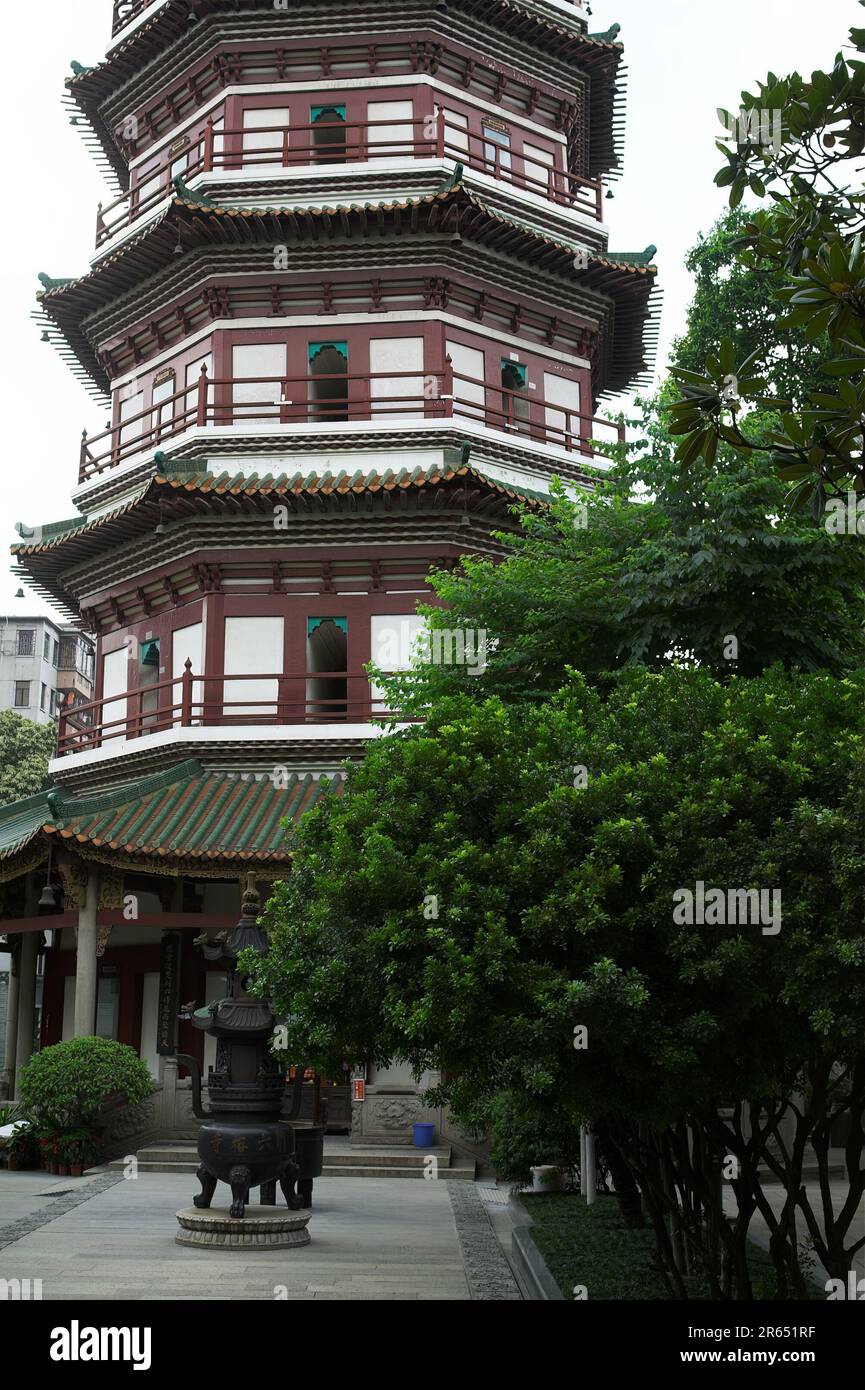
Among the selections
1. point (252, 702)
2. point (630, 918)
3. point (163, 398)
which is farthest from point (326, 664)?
point (630, 918)

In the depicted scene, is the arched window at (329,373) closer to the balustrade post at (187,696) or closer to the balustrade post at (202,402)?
the balustrade post at (202,402)

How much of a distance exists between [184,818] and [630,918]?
43.5 ft

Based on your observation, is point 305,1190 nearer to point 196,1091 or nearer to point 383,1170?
point 196,1091

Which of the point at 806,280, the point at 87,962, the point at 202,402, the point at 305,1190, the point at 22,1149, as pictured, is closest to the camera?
the point at 806,280

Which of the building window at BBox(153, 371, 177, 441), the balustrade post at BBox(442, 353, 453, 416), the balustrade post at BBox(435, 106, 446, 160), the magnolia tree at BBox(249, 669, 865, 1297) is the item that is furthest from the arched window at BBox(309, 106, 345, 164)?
the magnolia tree at BBox(249, 669, 865, 1297)

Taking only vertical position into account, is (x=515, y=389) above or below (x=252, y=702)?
above

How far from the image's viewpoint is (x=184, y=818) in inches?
794

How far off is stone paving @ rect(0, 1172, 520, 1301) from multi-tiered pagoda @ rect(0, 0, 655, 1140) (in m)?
3.69

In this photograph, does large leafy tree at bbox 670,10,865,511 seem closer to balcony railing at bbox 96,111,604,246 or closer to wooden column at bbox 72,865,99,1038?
wooden column at bbox 72,865,99,1038

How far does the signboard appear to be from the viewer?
2206cm

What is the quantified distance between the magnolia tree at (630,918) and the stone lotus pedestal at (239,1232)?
4020 millimetres

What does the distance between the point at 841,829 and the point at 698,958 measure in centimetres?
110

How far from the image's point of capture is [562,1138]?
15555mm

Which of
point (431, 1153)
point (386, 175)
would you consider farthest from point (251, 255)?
point (431, 1153)
